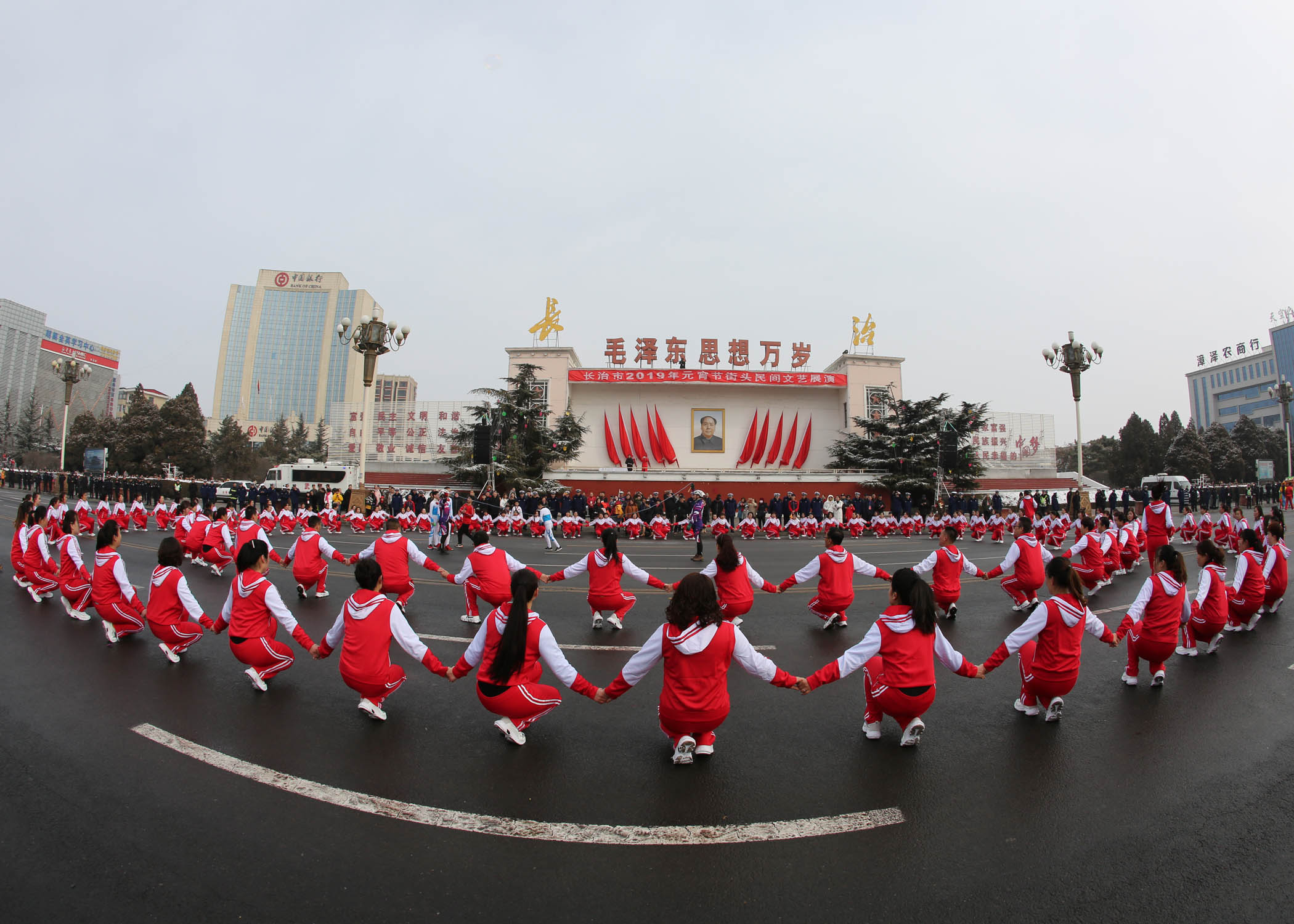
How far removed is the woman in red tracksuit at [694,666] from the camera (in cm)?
364

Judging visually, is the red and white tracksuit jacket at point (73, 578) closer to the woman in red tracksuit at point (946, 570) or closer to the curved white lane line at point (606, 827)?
the curved white lane line at point (606, 827)

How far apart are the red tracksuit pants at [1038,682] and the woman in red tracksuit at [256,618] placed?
5922mm

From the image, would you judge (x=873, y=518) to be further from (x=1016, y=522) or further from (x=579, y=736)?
(x=579, y=736)

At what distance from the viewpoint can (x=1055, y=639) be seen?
4.39 m

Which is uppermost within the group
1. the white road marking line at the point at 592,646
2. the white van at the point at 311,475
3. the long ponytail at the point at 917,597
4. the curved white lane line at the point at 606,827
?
the white van at the point at 311,475

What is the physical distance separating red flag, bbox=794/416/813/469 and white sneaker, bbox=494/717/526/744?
1341 inches

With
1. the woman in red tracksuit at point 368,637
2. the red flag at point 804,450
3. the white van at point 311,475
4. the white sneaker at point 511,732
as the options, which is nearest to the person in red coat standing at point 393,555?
the woman in red tracksuit at point 368,637

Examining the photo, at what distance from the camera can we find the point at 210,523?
1112 centimetres

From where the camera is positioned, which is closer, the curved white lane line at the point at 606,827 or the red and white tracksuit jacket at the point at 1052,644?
the curved white lane line at the point at 606,827

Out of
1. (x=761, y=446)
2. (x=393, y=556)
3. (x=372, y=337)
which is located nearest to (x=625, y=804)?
(x=393, y=556)

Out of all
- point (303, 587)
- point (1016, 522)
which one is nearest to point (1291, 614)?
point (1016, 522)

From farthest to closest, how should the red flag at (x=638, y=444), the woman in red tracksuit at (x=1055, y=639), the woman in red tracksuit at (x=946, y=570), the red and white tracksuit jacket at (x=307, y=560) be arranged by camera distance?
the red flag at (x=638, y=444), the red and white tracksuit jacket at (x=307, y=560), the woman in red tracksuit at (x=946, y=570), the woman in red tracksuit at (x=1055, y=639)

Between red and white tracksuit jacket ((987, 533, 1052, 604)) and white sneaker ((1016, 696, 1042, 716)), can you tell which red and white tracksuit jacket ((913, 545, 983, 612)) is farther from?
white sneaker ((1016, 696, 1042, 716))

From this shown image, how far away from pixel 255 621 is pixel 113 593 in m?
2.75
